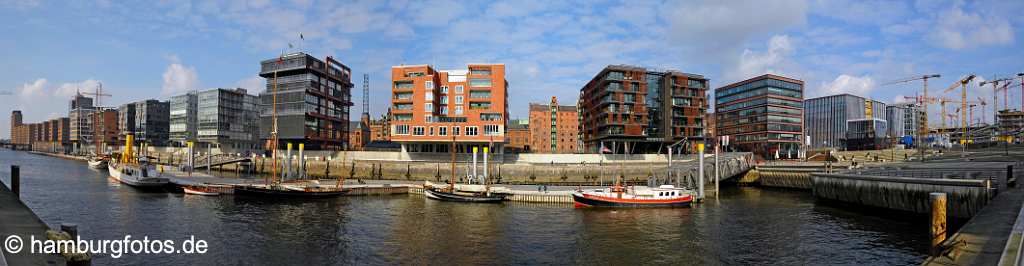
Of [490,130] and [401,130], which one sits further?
[401,130]

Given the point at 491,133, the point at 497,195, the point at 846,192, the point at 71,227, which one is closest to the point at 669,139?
the point at 491,133

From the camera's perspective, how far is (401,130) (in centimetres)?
10369

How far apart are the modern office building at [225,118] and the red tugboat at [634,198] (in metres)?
155

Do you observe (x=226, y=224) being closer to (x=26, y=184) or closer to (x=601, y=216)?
(x=601, y=216)

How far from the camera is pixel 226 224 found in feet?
142

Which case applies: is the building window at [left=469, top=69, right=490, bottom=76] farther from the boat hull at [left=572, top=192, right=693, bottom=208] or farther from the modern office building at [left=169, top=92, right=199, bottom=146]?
the modern office building at [left=169, top=92, right=199, bottom=146]

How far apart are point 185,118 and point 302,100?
104 metres

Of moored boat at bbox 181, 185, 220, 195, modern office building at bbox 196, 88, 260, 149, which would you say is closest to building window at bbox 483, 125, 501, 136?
moored boat at bbox 181, 185, 220, 195

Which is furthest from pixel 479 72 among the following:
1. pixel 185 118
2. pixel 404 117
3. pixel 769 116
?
pixel 185 118

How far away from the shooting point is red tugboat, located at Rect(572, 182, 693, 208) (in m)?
55.0

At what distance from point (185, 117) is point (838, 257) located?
219 meters

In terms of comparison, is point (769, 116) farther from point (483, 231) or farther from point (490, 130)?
point (483, 231)

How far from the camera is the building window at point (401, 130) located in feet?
339

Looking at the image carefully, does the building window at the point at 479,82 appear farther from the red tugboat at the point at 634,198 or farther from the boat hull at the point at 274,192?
the red tugboat at the point at 634,198
